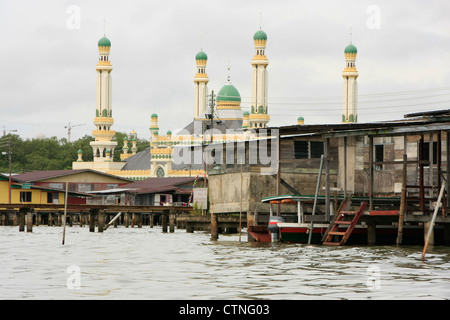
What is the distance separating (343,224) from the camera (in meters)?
34.7

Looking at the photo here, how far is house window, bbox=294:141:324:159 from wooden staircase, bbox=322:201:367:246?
931cm

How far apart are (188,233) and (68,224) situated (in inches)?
Answer: 1083

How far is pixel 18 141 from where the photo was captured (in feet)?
531

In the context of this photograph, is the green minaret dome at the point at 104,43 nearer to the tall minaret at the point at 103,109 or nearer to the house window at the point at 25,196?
the tall minaret at the point at 103,109

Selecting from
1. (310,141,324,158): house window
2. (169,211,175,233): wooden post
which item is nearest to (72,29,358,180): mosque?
(169,211,175,233): wooden post

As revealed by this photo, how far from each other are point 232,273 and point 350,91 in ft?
404

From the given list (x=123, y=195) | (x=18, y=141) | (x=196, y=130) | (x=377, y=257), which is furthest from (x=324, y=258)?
(x=18, y=141)

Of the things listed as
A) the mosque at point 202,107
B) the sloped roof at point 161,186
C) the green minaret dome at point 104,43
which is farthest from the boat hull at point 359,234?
the green minaret dome at point 104,43

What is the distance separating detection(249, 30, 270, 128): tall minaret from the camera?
139 metres

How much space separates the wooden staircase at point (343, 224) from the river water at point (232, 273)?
65cm

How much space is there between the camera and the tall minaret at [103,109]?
13975 cm

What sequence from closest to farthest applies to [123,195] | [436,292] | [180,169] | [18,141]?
[436,292]
[123,195]
[180,169]
[18,141]
